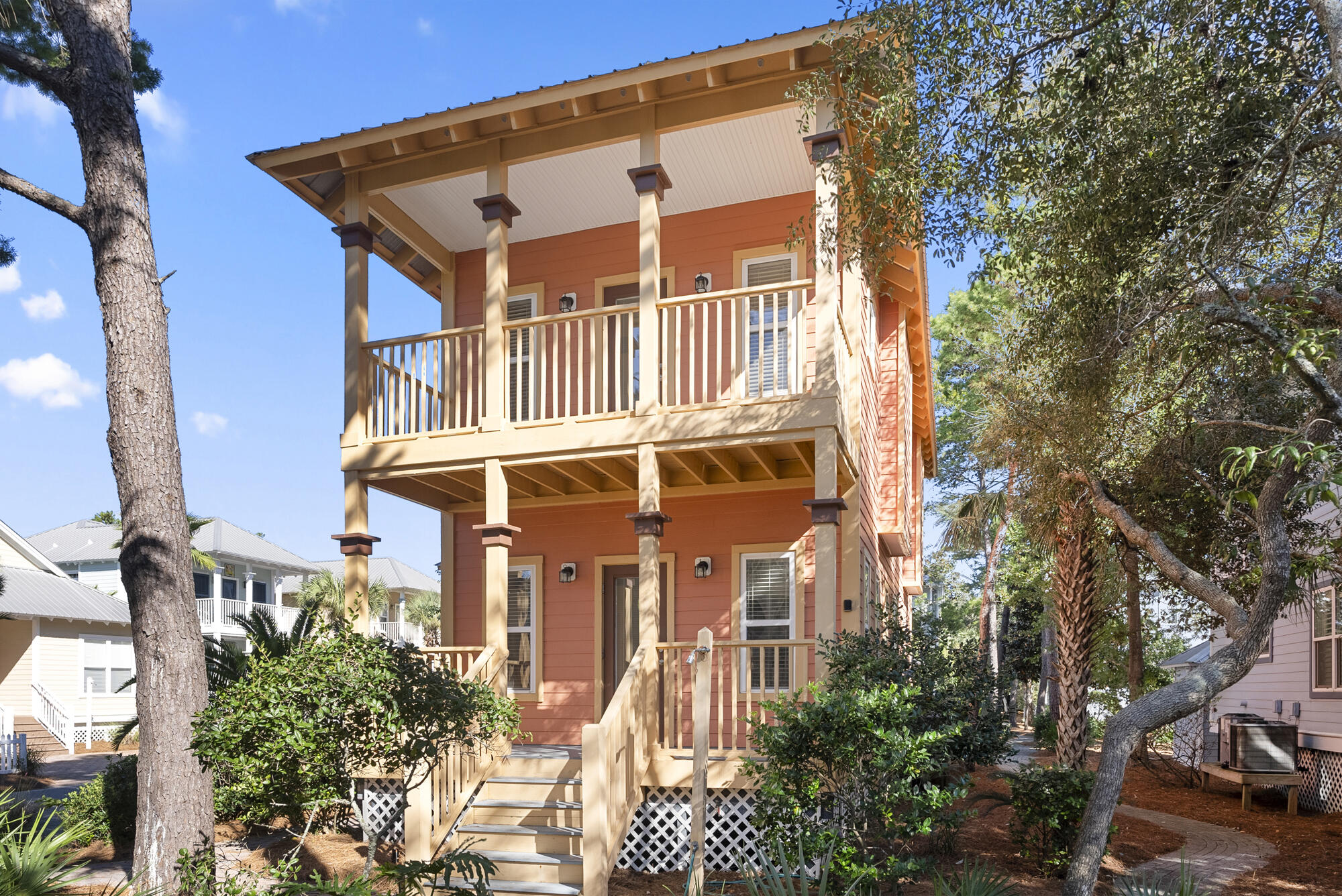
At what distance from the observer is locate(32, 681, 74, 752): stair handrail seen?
2428 centimetres

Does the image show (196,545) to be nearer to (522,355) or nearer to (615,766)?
(522,355)

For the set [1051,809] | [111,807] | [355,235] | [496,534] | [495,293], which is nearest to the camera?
[1051,809]

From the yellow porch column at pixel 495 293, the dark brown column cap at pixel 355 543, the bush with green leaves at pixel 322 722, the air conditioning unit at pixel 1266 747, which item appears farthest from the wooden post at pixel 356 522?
the air conditioning unit at pixel 1266 747

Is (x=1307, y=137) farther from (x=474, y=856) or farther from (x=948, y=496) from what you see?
(x=948, y=496)

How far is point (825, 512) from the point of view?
29.6 feet

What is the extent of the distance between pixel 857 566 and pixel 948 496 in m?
26.2

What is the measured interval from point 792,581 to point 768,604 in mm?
414

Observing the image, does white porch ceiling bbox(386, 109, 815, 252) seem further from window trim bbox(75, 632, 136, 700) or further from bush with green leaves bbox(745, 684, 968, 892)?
window trim bbox(75, 632, 136, 700)

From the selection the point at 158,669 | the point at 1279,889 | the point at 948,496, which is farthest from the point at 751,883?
the point at 948,496

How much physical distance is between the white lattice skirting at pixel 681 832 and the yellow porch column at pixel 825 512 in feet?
5.27

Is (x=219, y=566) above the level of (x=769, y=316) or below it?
below

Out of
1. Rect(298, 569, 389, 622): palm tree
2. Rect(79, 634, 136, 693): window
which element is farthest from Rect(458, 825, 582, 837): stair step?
Rect(298, 569, 389, 622): palm tree

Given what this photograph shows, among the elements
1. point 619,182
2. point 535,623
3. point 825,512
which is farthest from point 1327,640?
point 619,182

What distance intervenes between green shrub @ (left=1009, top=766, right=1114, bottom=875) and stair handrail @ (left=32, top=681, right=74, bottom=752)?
2439 cm
